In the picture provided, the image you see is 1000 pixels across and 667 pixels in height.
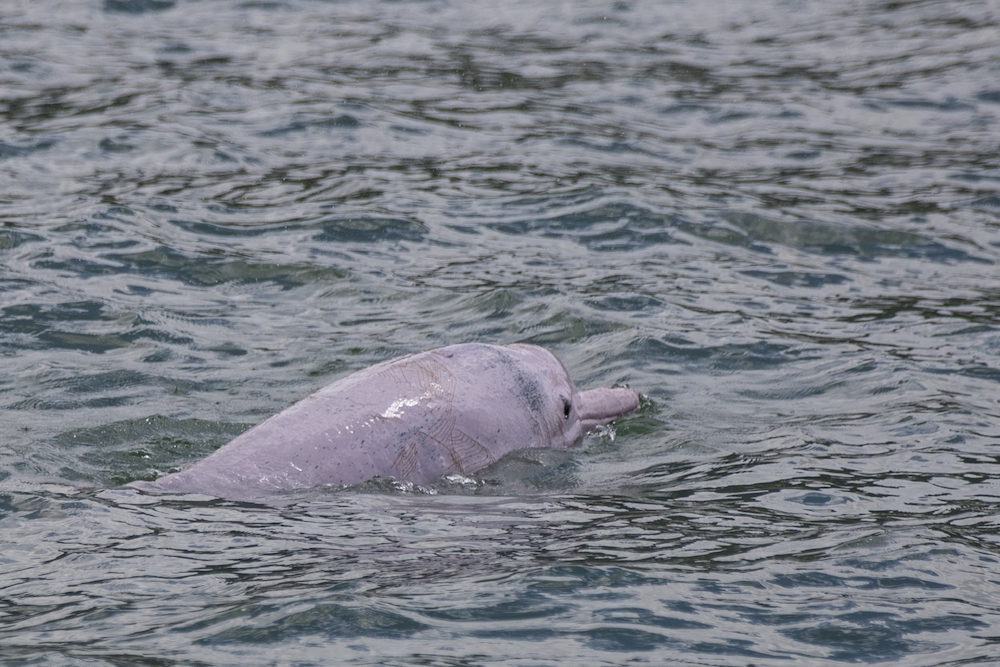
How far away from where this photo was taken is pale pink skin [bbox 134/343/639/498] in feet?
22.7

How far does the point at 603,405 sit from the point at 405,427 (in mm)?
1728

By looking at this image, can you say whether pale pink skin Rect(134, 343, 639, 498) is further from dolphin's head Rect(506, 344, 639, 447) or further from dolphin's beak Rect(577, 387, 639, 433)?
dolphin's beak Rect(577, 387, 639, 433)

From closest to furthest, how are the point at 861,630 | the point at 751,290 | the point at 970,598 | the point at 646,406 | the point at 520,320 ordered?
the point at 861,630
the point at 970,598
the point at 646,406
the point at 520,320
the point at 751,290

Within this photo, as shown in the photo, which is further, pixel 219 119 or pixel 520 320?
pixel 219 119

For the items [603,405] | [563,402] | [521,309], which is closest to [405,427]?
[563,402]

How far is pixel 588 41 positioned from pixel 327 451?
1294cm

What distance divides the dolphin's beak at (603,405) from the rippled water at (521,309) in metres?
0.12

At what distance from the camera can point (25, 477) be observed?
734 centimetres

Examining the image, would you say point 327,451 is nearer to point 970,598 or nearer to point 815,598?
point 815,598

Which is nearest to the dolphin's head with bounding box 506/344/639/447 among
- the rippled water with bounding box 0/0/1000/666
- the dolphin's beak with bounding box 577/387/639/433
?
the dolphin's beak with bounding box 577/387/639/433

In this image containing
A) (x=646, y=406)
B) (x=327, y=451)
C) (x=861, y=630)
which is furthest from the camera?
(x=646, y=406)

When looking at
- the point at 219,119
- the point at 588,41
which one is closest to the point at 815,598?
the point at 219,119

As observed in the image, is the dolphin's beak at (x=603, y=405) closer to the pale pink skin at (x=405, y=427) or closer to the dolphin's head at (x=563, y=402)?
the dolphin's head at (x=563, y=402)

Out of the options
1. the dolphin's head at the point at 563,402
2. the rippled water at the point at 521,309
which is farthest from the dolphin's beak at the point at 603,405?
the rippled water at the point at 521,309
